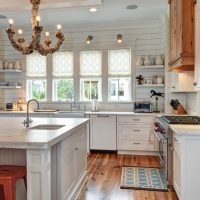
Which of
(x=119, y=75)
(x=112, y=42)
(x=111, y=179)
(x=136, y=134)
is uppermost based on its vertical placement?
(x=112, y=42)

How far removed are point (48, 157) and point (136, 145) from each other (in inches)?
127

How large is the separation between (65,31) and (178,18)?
318cm

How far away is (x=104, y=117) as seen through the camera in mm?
5137

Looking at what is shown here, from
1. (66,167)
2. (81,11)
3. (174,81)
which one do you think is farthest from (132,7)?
(66,167)

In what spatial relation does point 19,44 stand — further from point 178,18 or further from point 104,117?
point 104,117

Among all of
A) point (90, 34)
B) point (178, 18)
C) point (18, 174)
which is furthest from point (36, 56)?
point (18, 174)

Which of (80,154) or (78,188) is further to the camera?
(80,154)

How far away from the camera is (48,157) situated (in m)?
2.09

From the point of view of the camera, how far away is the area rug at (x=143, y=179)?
3328mm

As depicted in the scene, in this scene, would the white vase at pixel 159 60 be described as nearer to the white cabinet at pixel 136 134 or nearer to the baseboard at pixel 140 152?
the white cabinet at pixel 136 134

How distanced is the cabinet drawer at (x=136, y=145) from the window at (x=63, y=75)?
175cm

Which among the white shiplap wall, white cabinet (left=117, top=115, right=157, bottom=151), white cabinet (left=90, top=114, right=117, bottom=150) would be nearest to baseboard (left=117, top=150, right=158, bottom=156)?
white cabinet (left=117, top=115, right=157, bottom=151)

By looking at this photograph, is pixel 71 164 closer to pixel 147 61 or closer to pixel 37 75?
pixel 147 61

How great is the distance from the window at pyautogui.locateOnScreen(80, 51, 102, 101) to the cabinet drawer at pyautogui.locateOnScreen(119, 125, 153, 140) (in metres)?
1.10
